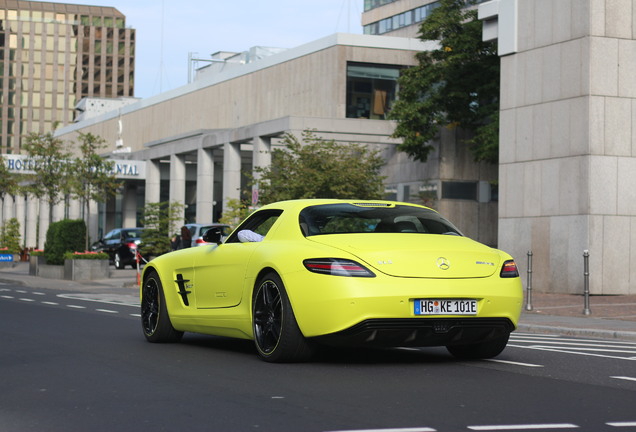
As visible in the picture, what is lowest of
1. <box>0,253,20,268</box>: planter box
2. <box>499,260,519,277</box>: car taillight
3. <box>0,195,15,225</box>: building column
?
<box>0,253,20,268</box>: planter box

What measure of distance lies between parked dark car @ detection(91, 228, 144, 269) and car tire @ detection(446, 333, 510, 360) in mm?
37017

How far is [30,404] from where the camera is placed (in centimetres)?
709

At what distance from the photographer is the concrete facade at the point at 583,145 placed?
26422mm

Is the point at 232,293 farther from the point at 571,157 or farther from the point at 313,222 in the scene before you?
the point at 571,157

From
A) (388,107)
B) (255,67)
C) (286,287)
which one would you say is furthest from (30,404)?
(255,67)

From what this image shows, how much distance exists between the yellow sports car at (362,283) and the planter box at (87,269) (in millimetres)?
27730

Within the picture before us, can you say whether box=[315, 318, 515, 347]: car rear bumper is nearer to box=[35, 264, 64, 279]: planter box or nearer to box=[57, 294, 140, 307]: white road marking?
box=[57, 294, 140, 307]: white road marking

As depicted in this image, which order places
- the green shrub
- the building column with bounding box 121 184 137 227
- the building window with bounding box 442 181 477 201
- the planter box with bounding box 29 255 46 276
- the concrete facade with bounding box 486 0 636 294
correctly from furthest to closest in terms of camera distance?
the building column with bounding box 121 184 137 227, the building window with bounding box 442 181 477 201, the planter box with bounding box 29 255 46 276, the green shrub, the concrete facade with bounding box 486 0 636 294

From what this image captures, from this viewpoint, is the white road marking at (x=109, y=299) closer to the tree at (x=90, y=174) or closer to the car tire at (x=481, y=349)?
the car tire at (x=481, y=349)

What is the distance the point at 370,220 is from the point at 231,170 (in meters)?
45.4

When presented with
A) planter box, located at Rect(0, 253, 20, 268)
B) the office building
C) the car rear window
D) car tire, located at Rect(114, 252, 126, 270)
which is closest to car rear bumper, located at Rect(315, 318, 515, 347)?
car tire, located at Rect(114, 252, 126, 270)

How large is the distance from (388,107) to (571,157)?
31.5 meters

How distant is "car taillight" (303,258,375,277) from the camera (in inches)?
343

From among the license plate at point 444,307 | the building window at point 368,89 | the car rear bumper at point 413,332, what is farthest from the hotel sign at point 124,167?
the license plate at point 444,307
